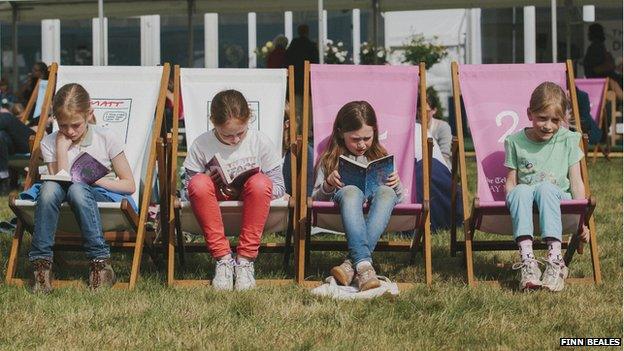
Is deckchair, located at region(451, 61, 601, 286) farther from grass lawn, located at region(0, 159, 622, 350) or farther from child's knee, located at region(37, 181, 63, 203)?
child's knee, located at region(37, 181, 63, 203)

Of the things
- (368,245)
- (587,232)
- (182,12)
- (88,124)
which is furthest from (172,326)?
(182,12)

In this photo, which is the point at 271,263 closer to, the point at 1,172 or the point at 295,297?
the point at 295,297

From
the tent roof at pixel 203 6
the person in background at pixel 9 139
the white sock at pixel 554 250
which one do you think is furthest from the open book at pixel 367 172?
the tent roof at pixel 203 6

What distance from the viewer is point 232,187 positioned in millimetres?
4617

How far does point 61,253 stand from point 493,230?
79.9 inches

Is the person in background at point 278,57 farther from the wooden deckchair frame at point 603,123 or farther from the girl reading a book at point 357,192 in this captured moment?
the girl reading a book at point 357,192

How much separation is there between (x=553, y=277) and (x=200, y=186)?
1.49 meters

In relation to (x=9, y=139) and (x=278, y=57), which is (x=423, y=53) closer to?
(x=278, y=57)

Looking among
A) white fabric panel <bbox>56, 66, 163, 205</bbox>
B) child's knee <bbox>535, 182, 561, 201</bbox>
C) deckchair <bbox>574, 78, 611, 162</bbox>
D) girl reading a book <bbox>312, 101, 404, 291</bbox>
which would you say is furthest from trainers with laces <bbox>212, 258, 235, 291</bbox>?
deckchair <bbox>574, 78, 611, 162</bbox>

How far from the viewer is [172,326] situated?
378 centimetres

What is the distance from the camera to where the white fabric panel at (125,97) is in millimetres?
5117

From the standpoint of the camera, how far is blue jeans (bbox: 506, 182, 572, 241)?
4.44 metres

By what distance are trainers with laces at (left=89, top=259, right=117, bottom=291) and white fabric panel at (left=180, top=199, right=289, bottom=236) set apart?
1.26 feet

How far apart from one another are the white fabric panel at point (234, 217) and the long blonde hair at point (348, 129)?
0.28 m
